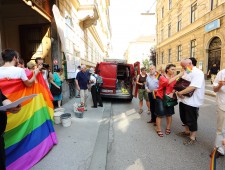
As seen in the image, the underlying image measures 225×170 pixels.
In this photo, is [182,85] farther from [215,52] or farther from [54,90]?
[215,52]

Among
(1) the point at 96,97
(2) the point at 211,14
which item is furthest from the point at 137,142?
(2) the point at 211,14

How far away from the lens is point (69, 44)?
8.30m

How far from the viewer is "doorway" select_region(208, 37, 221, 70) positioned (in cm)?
1522

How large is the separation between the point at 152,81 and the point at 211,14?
15016mm

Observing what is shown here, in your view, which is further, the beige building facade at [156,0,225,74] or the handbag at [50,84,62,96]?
the beige building facade at [156,0,225,74]

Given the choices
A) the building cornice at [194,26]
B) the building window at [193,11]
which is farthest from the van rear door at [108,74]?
the building window at [193,11]

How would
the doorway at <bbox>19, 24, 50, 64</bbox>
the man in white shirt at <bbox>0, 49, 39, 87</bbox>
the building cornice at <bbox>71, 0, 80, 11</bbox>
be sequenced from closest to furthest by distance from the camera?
the man in white shirt at <bbox>0, 49, 39, 87</bbox>, the doorway at <bbox>19, 24, 50, 64</bbox>, the building cornice at <bbox>71, 0, 80, 11</bbox>

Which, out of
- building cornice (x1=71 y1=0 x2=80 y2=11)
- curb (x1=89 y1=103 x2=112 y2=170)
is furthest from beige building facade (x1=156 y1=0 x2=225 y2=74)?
curb (x1=89 y1=103 x2=112 y2=170)

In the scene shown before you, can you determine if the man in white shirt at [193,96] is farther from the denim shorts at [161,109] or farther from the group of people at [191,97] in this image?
the denim shorts at [161,109]

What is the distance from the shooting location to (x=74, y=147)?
11.1ft

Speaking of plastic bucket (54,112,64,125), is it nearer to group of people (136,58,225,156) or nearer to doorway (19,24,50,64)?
group of people (136,58,225,156)

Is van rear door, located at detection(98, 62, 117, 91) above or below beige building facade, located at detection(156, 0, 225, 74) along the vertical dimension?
below

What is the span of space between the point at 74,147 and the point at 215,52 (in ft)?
56.1

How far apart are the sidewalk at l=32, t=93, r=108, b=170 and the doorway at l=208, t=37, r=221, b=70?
1496cm
